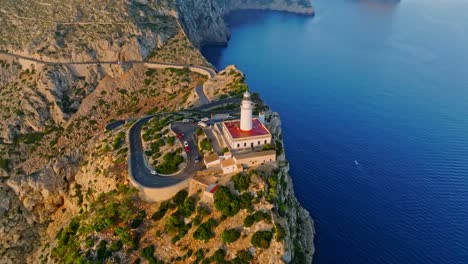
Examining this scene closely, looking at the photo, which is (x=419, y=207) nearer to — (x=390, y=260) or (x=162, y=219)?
(x=390, y=260)

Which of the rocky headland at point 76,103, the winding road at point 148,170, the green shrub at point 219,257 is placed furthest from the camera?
the rocky headland at point 76,103

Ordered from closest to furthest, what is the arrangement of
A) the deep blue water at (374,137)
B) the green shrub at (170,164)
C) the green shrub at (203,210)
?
the green shrub at (203,210)
the green shrub at (170,164)
the deep blue water at (374,137)

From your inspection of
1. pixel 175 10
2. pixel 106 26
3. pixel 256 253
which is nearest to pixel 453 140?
pixel 256 253

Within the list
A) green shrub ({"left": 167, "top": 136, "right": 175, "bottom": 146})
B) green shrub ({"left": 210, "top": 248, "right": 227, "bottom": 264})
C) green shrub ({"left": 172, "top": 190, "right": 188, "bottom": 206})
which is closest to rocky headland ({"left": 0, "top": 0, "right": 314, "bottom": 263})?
green shrub ({"left": 172, "top": 190, "right": 188, "bottom": 206})

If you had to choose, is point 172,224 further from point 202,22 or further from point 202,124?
point 202,22

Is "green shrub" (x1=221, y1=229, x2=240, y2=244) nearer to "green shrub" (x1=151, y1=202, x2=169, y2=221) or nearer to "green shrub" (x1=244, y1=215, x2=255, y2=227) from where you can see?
"green shrub" (x1=244, y1=215, x2=255, y2=227)

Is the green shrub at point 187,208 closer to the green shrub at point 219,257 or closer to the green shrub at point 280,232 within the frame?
the green shrub at point 219,257

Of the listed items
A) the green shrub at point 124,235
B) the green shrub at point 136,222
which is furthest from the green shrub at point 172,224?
the green shrub at point 124,235

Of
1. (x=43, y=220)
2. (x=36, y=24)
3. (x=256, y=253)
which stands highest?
(x=36, y=24)
